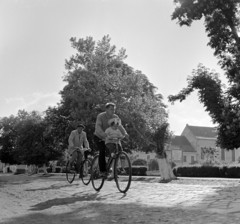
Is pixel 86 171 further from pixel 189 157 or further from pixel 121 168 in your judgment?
pixel 189 157

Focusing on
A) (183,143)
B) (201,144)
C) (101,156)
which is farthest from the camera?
(201,144)

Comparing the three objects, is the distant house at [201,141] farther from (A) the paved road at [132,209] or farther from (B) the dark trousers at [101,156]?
(A) the paved road at [132,209]

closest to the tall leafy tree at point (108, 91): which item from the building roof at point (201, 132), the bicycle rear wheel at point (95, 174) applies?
the bicycle rear wheel at point (95, 174)

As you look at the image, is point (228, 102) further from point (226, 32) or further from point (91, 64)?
point (91, 64)

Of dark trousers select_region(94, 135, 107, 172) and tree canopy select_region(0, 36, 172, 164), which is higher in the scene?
tree canopy select_region(0, 36, 172, 164)

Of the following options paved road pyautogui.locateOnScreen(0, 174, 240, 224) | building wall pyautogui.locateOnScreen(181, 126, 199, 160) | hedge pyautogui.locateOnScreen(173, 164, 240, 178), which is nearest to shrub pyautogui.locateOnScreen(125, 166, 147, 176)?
hedge pyautogui.locateOnScreen(173, 164, 240, 178)

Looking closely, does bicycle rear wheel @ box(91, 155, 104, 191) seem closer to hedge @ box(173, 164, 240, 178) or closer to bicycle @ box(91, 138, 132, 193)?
bicycle @ box(91, 138, 132, 193)

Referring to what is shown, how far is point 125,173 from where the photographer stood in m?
7.77

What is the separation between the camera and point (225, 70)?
1836cm

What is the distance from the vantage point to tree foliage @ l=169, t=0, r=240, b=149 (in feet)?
52.4

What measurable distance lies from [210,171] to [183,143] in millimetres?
52684

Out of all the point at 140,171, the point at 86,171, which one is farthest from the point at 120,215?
the point at 140,171

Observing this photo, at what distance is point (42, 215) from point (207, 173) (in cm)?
3255

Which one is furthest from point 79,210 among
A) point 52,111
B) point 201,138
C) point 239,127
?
point 201,138
